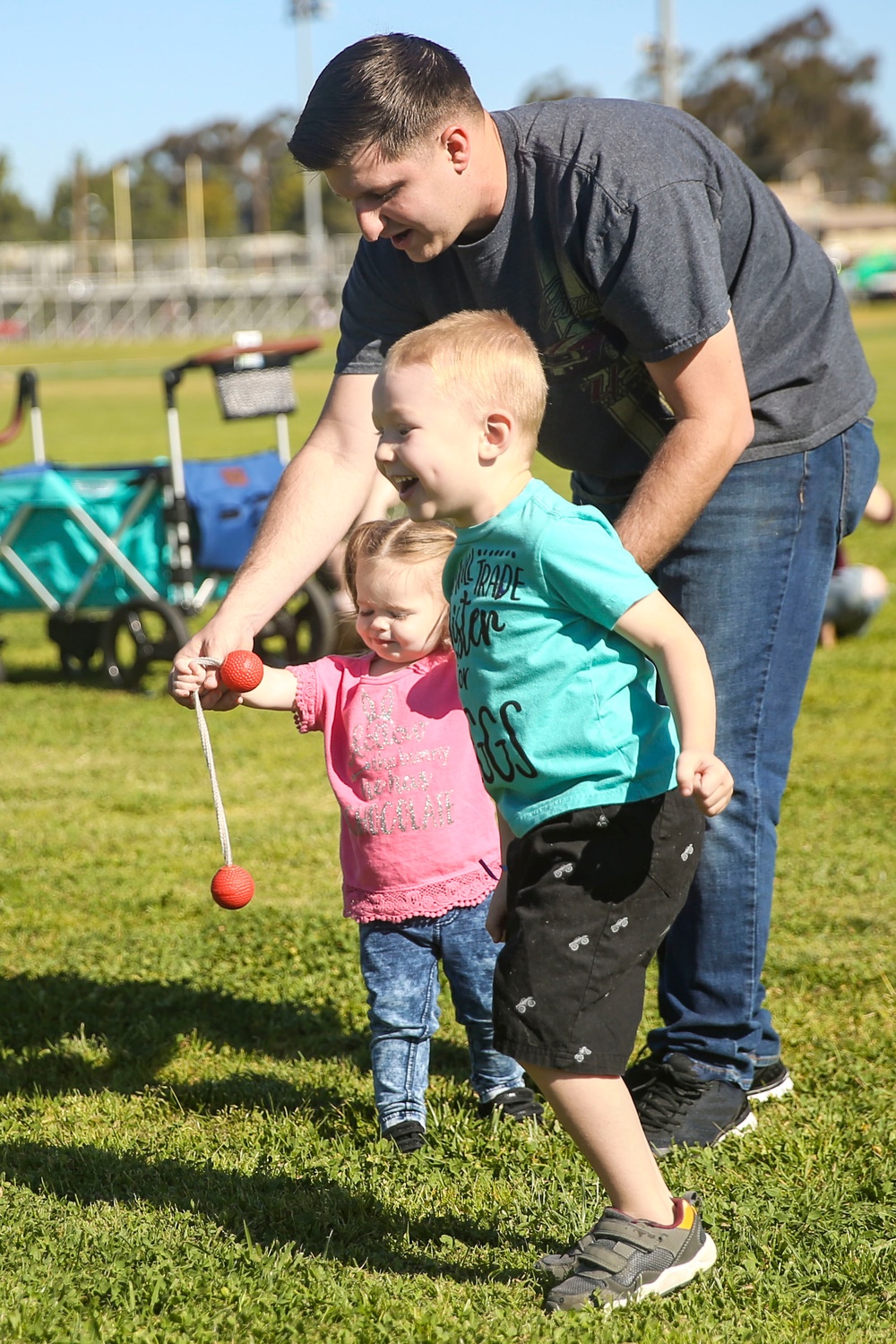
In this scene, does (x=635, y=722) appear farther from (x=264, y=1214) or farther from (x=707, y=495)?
(x=264, y=1214)

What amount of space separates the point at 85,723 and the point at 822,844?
3733mm

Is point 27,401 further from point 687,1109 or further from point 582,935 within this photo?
point 582,935

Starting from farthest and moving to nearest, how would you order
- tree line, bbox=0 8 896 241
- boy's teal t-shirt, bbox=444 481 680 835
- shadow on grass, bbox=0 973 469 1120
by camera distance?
tree line, bbox=0 8 896 241 < shadow on grass, bbox=0 973 469 1120 < boy's teal t-shirt, bbox=444 481 680 835

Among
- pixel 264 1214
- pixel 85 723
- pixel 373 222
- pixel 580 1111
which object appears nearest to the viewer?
pixel 580 1111

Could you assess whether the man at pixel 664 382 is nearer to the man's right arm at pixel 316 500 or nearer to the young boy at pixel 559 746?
the man's right arm at pixel 316 500

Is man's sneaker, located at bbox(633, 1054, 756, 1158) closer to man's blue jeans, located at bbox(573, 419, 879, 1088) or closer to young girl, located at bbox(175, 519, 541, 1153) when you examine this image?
man's blue jeans, located at bbox(573, 419, 879, 1088)

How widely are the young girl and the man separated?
22cm

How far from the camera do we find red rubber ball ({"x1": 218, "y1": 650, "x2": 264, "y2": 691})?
2852mm

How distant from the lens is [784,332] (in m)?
3.12

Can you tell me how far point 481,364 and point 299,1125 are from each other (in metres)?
1.76

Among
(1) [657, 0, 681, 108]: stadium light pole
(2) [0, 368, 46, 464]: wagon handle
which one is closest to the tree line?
(1) [657, 0, 681, 108]: stadium light pole

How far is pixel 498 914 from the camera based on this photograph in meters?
2.66

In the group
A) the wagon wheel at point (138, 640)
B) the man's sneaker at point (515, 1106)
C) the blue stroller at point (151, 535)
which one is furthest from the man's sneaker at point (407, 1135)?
the blue stroller at point (151, 535)

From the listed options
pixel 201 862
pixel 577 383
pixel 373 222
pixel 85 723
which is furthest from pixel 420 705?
pixel 85 723
